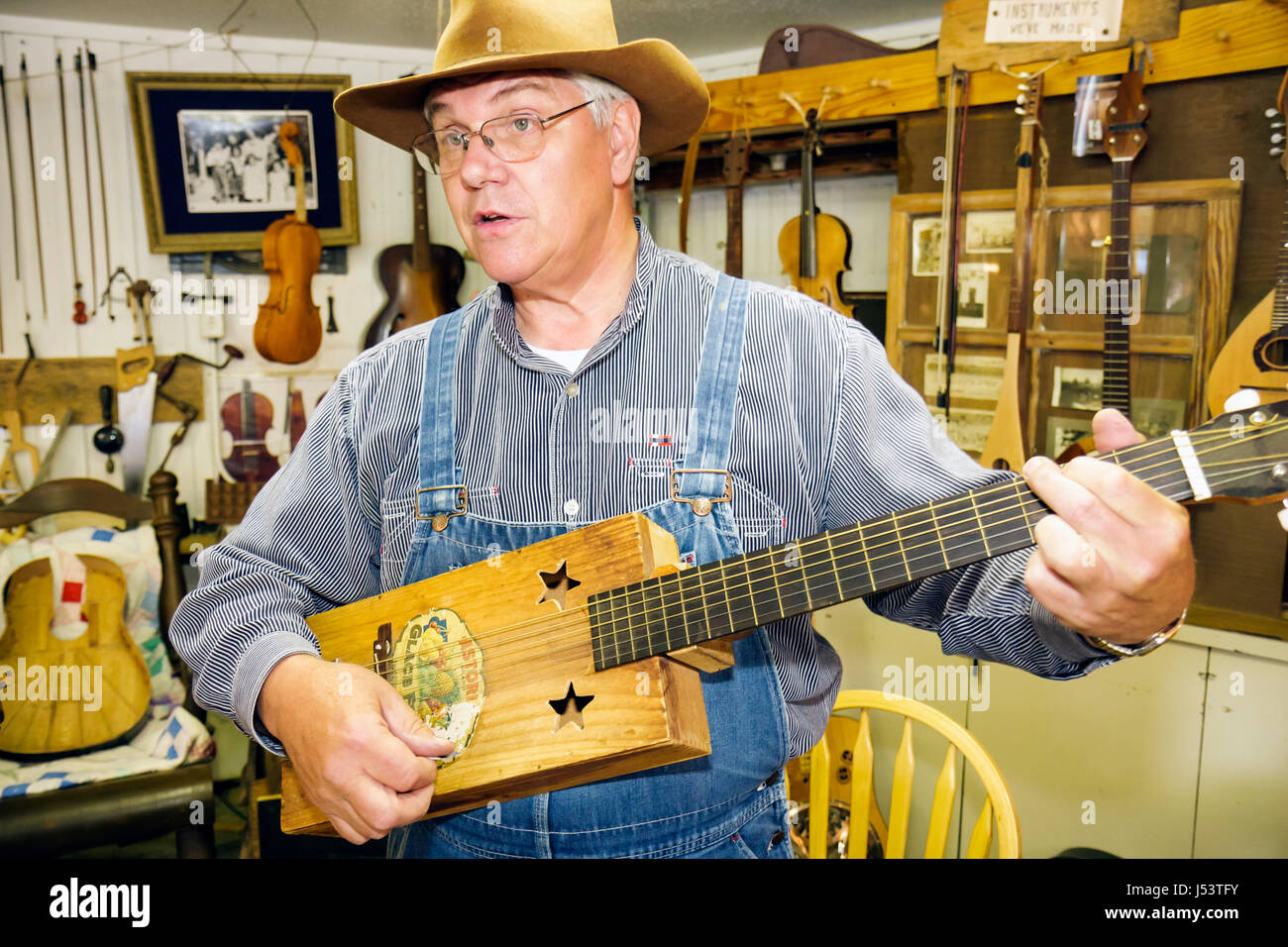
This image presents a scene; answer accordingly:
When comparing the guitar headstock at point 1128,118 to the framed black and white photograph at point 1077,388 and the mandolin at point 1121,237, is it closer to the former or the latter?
the mandolin at point 1121,237

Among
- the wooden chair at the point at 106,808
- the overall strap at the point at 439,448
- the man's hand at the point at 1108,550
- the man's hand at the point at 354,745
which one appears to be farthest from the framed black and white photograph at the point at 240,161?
the man's hand at the point at 1108,550

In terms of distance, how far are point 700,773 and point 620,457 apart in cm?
46

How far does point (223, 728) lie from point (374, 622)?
3019 mm

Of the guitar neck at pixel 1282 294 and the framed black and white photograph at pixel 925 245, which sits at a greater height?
the framed black and white photograph at pixel 925 245

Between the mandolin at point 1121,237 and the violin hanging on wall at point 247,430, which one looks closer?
the mandolin at point 1121,237

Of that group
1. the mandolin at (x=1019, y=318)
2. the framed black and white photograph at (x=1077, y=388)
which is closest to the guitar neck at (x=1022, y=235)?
the mandolin at (x=1019, y=318)

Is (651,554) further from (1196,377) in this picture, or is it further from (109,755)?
(109,755)

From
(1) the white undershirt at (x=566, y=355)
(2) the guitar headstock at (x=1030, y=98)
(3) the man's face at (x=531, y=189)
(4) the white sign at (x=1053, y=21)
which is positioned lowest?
(1) the white undershirt at (x=566, y=355)

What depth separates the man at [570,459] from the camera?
128cm

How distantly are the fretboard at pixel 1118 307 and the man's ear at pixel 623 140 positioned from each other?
160cm

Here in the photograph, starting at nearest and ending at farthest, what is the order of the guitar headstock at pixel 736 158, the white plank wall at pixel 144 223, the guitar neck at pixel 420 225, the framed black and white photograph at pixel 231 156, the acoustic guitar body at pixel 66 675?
the acoustic guitar body at pixel 66 675 → the guitar headstock at pixel 736 158 → the white plank wall at pixel 144 223 → the framed black and white photograph at pixel 231 156 → the guitar neck at pixel 420 225

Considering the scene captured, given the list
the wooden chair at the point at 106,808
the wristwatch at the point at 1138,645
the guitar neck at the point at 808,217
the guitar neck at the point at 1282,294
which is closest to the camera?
the wristwatch at the point at 1138,645

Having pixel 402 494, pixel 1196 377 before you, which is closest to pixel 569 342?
pixel 402 494

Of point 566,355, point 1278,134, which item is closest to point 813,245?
point 1278,134
